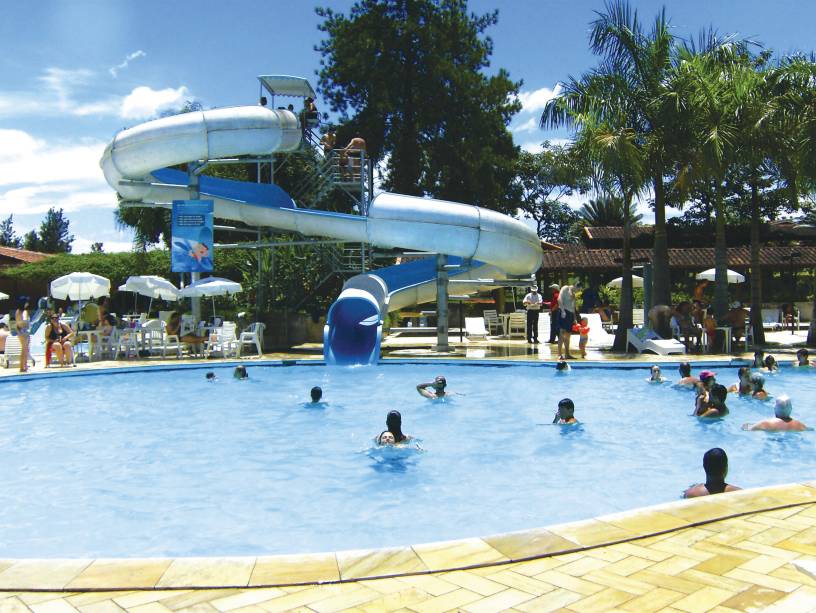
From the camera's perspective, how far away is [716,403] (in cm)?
849

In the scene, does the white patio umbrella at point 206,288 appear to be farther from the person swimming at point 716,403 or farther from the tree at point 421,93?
the tree at point 421,93

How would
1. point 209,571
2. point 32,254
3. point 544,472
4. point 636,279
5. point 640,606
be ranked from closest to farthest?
1. point 640,606
2. point 209,571
3. point 544,472
4. point 636,279
5. point 32,254

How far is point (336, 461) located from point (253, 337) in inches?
337

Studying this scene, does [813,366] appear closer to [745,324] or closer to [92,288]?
[745,324]

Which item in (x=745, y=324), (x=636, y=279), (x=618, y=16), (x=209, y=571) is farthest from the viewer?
(x=636, y=279)

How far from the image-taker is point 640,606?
2.74 metres

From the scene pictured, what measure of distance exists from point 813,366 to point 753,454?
227 inches

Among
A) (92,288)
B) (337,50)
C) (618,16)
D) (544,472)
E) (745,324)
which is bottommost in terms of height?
(544,472)

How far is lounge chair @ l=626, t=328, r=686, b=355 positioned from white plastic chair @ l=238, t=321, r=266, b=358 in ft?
24.0

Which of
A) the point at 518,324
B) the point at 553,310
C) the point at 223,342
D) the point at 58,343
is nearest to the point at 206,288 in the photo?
the point at 223,342

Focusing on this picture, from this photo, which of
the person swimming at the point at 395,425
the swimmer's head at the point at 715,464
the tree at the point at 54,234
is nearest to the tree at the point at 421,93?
the person swimming at the point at 395,425

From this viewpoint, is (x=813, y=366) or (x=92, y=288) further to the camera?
(x=92, y=288)

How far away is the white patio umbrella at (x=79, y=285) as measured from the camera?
1607 cm

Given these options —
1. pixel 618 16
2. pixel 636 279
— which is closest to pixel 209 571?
pixel 618 16
